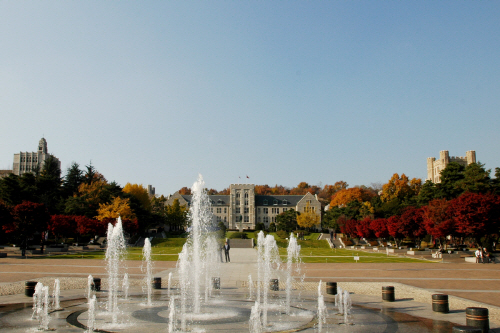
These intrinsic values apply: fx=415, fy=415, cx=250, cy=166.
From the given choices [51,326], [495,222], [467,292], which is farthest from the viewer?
[495,222]

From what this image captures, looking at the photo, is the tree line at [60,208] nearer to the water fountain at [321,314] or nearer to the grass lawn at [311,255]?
the grass lawn at [311,255]

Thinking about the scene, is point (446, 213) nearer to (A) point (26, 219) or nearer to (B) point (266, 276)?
(B) point (266, 276)

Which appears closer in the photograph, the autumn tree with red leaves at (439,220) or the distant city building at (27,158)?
the autumn tree with red leaves at (439,220)

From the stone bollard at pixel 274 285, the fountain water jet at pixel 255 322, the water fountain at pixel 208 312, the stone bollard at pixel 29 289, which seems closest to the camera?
the fountain water jet at pixel 255 322

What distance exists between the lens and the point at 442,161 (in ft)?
398

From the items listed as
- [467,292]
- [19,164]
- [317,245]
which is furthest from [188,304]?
[19,164]

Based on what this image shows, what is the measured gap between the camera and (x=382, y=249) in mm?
55062

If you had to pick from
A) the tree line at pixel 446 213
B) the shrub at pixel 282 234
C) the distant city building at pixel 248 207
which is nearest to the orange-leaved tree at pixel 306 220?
the tree line at pixel 446 213

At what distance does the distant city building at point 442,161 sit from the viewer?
117238mm

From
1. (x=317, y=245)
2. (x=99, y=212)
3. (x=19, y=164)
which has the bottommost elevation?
(x=317, y=245)

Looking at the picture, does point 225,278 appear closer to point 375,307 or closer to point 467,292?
point 375,307

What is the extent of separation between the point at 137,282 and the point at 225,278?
4.94 meters

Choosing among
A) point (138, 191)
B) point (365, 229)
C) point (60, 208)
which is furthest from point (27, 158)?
point (365, 229)

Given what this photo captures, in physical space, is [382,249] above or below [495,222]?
below
